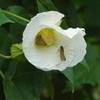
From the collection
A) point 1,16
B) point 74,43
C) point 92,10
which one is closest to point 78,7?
point 92,10

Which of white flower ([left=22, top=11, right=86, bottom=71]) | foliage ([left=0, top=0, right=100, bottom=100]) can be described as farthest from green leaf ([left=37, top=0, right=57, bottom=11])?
white flower ([left=22, top=11, right=86, bottom=71])

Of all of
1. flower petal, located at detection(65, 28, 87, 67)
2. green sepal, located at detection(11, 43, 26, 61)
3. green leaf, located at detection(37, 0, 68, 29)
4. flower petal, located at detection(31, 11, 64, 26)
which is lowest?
flower petal, located at detection(65, 28, 87, 67)

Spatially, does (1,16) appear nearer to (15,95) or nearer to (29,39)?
(29,39)

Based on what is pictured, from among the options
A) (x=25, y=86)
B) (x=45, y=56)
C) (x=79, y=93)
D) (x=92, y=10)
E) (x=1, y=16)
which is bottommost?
(x=79, y=93)

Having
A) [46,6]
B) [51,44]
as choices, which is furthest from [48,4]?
[51,44]

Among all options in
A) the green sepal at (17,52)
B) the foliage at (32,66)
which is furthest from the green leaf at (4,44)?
the green sepal at (17,52)

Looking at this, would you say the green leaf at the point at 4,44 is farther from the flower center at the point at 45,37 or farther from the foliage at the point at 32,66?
the flower center at the point at 45,37

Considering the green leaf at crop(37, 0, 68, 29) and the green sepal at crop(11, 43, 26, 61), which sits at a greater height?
the green leaf at crop(37, 0, 68, 29)

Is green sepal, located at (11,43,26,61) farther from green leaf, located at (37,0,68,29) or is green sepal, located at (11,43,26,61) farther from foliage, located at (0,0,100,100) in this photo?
green leaf, located at (37,0,68,29)

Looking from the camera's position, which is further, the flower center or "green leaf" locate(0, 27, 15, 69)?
"green leaf" locate(0, 27, 15, 69)
